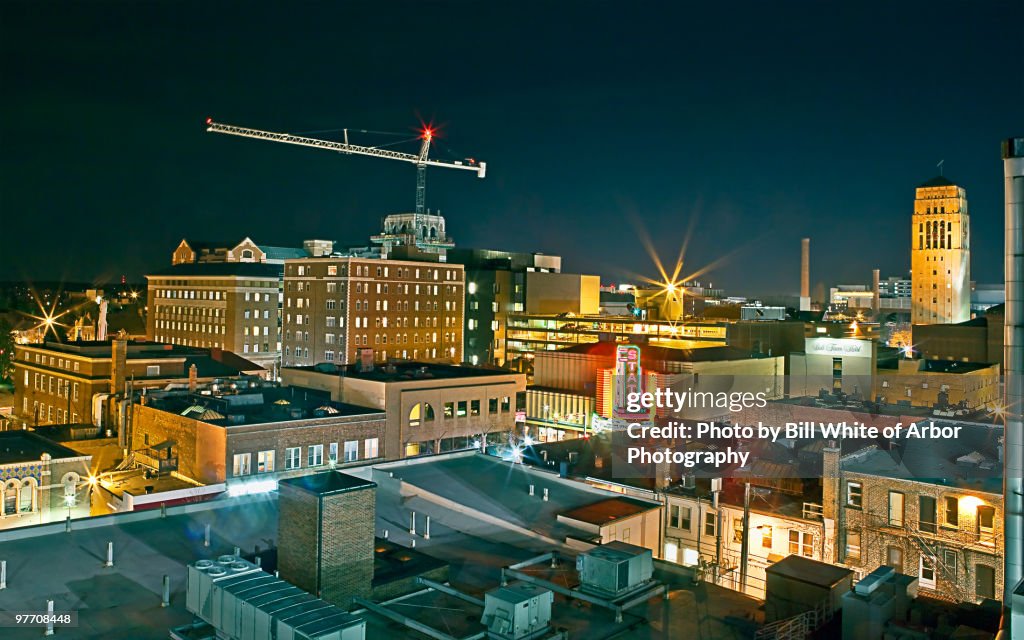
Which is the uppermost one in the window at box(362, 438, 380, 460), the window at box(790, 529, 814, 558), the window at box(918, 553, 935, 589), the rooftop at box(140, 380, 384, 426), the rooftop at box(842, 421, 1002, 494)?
the rooftop at box(140, 380, 384, 426)

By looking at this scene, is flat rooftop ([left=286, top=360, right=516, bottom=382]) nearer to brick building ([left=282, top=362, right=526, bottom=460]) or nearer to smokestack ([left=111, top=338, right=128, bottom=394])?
brick building ([left=282, top=362, right=526, bottom=460])

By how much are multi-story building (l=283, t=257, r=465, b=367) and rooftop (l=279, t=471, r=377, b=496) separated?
263 ft

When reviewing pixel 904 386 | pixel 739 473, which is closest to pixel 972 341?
pixel 904 386

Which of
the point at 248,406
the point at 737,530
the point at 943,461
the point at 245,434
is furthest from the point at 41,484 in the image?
the point at 943,461

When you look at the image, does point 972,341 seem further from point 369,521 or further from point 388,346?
point 369,521

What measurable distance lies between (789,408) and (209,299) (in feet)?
305

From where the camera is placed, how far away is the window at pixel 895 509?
30.8 metres

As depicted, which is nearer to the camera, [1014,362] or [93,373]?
[1014,362]

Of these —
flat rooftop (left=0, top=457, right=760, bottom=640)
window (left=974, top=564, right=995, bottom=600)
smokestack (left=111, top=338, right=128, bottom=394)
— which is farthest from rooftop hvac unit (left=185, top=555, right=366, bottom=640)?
smokestack (left=111, top=338, right=128, bottom=394)

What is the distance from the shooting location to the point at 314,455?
42.1 meters

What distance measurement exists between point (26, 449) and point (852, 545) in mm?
39071

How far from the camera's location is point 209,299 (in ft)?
378

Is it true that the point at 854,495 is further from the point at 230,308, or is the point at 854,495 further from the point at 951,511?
the point at 230,308

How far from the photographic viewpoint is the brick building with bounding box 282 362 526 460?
49.8m
